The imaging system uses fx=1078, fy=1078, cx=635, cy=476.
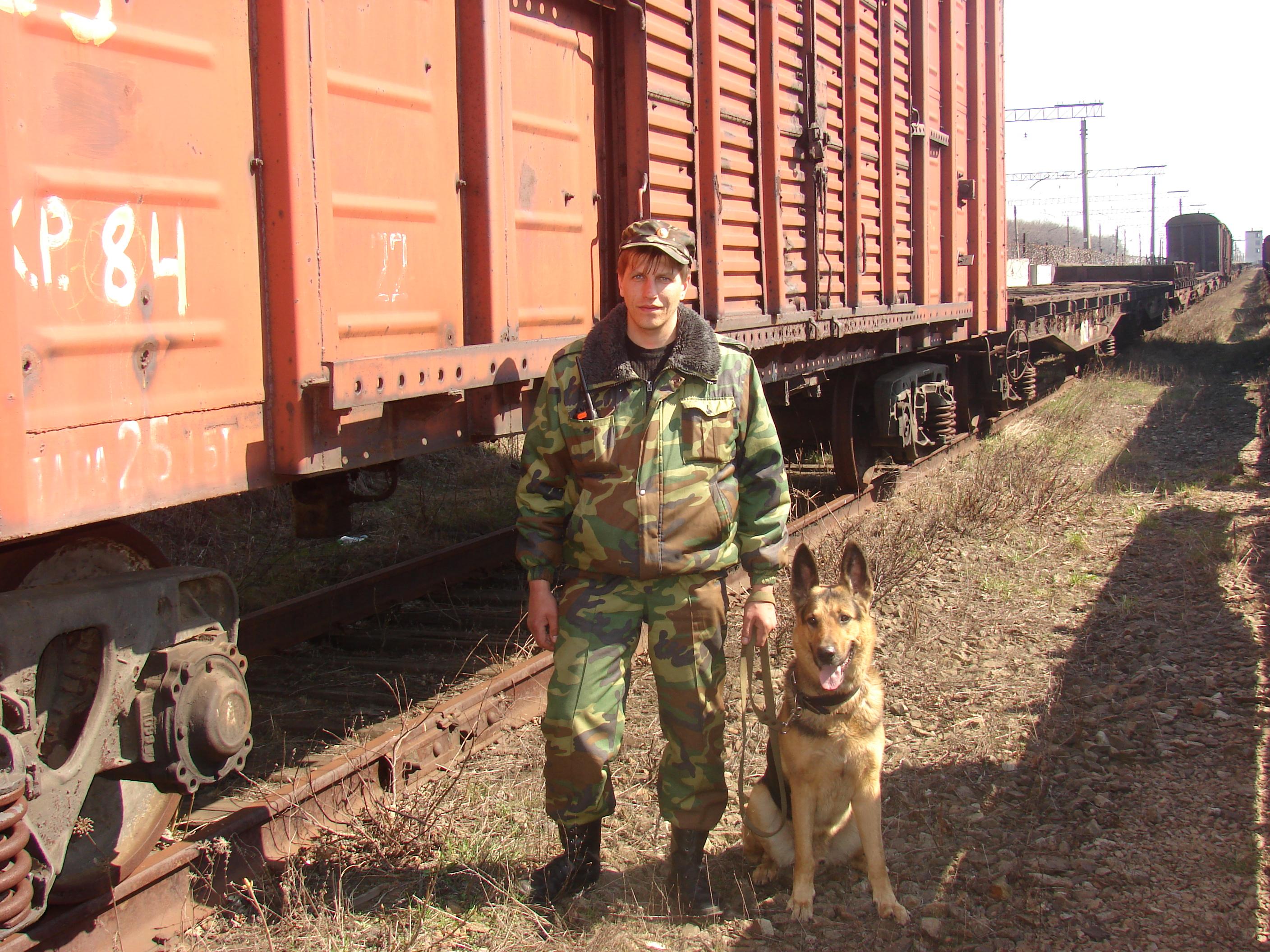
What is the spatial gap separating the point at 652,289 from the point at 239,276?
111cm

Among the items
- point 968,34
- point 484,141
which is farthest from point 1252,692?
point 968,34

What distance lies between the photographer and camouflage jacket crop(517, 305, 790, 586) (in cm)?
297

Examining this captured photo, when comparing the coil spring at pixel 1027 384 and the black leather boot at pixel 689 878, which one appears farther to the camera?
the coil spring at pixel 1027 384

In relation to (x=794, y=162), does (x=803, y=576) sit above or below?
below

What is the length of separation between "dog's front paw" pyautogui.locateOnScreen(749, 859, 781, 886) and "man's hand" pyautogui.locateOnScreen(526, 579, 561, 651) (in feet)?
2.58

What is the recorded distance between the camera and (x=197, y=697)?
2836 millimetres

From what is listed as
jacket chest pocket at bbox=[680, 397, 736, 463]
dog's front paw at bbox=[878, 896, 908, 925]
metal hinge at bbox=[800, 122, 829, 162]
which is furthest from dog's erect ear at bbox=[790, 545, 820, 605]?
metal hinge at bbox=[800, 122, 829, 162]

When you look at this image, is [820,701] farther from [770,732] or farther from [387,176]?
[387,176]

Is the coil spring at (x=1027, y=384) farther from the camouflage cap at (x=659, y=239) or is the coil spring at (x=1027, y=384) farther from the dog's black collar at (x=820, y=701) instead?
the camouflage cap at (x=659, y=239)

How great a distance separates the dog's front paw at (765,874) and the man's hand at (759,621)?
2.27ft

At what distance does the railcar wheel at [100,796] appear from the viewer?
2729mm

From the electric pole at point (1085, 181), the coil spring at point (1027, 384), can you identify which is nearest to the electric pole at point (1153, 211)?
the electric pole at point (1085, 181)

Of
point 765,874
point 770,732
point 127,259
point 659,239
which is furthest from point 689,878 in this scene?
→ point 127,259

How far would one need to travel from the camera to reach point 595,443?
2.98m
